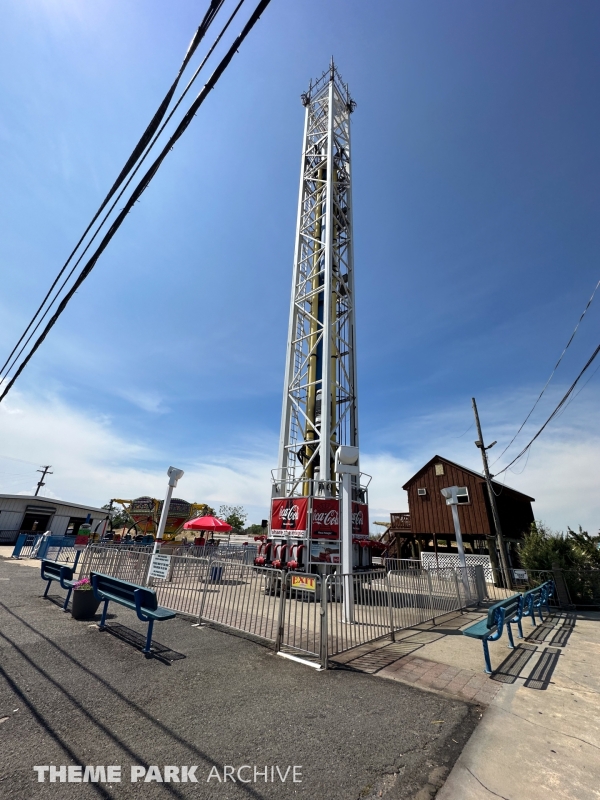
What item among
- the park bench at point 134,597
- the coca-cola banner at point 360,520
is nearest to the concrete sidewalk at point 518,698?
the park bench at point 134,597

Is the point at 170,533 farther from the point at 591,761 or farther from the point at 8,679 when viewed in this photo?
the point at 591,761

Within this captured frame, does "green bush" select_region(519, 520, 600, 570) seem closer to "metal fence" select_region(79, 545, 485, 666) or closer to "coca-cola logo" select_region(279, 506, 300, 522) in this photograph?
"metal fence" select_region(79, 545, 485, 666)

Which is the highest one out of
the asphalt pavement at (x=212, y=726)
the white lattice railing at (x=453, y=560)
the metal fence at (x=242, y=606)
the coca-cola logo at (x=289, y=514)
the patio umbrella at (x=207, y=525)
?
the coca-cola logo at (x=289, y=514)

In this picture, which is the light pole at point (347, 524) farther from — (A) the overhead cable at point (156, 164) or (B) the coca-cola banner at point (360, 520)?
(A) the overhead cable at point (156, 164)

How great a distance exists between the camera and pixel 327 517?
12.9 meters

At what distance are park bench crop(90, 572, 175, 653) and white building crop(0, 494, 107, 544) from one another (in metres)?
29.8

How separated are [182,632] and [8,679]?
2976mm

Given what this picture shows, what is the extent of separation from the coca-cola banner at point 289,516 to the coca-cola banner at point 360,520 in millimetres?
2202

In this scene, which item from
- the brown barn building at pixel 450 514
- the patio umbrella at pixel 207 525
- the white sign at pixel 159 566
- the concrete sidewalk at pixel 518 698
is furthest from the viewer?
the brown barn building at pixel 450 514

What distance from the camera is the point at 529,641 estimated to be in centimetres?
741

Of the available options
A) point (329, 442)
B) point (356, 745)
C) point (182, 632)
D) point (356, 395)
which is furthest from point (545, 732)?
point (356, 395)

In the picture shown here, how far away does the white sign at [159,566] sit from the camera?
28.1 feet

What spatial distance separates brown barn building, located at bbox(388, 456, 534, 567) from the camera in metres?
24.5

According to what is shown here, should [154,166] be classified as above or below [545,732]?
above
